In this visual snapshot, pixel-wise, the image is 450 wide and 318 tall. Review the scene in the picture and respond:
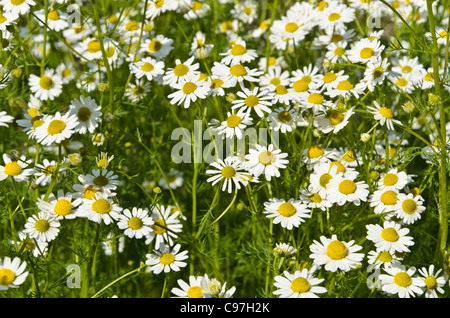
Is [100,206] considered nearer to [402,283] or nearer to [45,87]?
[45,87]

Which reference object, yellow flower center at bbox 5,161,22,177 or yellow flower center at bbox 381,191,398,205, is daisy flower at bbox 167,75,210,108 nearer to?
yellow flower center at bbox 5,161,22,177

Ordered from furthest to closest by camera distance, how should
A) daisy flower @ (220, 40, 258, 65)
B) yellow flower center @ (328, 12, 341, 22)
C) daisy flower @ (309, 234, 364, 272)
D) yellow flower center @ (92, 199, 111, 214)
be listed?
1. yellow flower center @ (328, 12, 341, 22)
2. daisy flower @ (220, 40, 258, 65)
3. yellow flower center @ (92, 199, 111, 214)
4. daisy flower @ (309, 234, 364, 272)

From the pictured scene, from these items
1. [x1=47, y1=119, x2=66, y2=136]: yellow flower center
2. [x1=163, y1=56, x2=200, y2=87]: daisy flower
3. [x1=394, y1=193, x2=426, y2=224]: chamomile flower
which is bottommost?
[x1=394, y1=193, x2=426, y2=224]: chamomile flower

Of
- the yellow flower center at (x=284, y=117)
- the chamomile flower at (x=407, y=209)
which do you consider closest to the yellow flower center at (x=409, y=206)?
the chamomile flower at (x=407, y=209)

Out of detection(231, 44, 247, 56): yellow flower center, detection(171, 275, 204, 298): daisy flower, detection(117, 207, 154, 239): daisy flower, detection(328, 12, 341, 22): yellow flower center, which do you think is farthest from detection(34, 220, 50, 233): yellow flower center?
detection(328, 12, 341, 22): yellow flower center

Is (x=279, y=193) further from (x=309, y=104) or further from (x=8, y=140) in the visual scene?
(x=8, y=140)

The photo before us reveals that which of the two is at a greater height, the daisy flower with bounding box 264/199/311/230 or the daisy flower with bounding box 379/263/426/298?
the daisy flower with bounding box 264/199/311/230

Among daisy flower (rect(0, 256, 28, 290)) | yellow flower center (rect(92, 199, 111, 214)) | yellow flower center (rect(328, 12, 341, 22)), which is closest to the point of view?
daisy flower (rect(0, 256, 28, 290))

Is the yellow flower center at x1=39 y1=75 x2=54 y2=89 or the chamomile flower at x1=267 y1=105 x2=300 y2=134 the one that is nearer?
the chamomile flower at x1=267 y1=105 x2=300 y2=134
